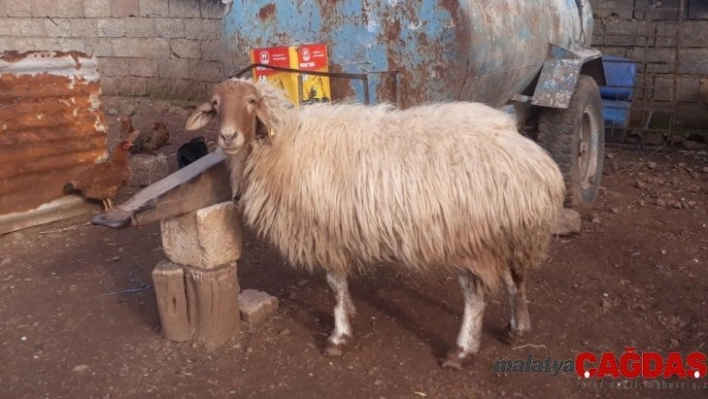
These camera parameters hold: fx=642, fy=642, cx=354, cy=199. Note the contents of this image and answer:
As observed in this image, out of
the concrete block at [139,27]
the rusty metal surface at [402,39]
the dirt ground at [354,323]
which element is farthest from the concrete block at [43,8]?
the rusty metal surface at [402,39]

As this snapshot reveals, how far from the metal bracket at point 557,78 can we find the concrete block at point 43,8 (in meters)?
7.98

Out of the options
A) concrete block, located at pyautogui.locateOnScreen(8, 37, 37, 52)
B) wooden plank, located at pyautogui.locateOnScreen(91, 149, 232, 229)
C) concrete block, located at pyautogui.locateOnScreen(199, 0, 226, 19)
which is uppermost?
concrete block, located at pyautogui.locateOnScreen(199, 0, 226, 19)

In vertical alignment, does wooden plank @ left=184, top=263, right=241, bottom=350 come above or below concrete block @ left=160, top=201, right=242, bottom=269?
below

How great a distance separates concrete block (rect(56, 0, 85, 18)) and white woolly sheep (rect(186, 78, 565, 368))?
780 cm

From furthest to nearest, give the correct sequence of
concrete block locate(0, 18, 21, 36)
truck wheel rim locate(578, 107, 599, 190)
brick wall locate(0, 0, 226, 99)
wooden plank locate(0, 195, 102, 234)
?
1. concrete block locate(0, 18, 21, 36)
2. brick wall locate(0, 0, 226, 99)
3. truck wheel rim locate(578, 107, 599, 190)
4. wooden plank locate(0, 195, 102, 234)

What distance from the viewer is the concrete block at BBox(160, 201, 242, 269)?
3320mm

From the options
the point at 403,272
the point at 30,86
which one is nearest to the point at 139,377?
the point at 403,272

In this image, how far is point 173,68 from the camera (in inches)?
370

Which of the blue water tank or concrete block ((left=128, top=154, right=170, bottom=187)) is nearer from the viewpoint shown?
concrete block ((left=128, top=154, right=170, bottom=187))

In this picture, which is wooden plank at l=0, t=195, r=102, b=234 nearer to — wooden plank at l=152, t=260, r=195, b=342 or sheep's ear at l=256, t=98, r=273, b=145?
wooden plank at l=152, t=260, r=195, b=342

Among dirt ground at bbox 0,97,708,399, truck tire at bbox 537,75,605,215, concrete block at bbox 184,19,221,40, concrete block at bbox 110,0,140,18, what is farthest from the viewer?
concrete block at bbox 110,0,140,18

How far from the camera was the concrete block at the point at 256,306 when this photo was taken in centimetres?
364

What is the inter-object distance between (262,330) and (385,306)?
0.76 meters

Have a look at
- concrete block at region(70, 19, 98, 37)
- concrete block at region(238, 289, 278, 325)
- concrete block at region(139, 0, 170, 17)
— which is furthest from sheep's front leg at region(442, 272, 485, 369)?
concrete block at region(70, 19, 98, 37)
